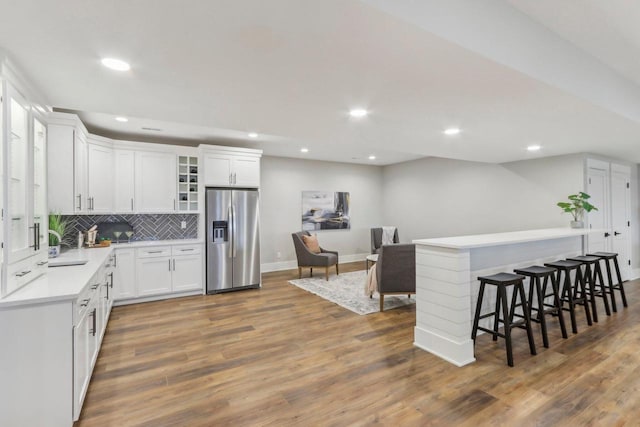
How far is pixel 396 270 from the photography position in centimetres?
414

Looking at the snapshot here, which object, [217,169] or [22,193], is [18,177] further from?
[217,169]

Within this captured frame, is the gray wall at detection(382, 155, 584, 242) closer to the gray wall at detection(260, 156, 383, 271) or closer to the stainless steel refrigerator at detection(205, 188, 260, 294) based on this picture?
the gray wall at detection(260, 156, 383, 271)

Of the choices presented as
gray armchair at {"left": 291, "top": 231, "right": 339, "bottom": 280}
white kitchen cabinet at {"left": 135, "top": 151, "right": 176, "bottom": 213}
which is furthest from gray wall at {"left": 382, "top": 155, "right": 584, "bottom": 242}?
white kitchen cabinet at {"left": 135, "top": 151, "right": 176, "bottom": 213}

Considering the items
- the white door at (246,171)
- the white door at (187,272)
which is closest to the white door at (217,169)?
the white door at (246,171)

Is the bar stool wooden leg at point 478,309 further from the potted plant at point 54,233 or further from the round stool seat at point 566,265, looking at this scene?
the potted plant at point 54,233

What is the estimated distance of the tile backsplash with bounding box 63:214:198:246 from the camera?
4.53 m

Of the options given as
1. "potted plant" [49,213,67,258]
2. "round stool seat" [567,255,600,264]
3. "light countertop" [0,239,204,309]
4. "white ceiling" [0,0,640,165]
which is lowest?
"round stool seat" [567,255,600,264]

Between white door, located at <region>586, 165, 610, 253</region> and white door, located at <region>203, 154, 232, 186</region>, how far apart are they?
18.8 feet

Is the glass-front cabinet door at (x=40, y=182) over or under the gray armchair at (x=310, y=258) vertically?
over

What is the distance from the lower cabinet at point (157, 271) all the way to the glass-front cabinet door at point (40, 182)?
6.76ft

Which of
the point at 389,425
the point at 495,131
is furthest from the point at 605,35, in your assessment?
the point at 389,425

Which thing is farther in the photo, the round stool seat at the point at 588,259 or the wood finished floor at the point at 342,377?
the round stool seat at the point at 588,259

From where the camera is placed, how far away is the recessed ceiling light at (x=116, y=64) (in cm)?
181

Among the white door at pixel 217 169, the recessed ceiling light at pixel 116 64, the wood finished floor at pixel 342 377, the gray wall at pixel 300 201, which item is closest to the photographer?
the recessed ceiling light at pixel 116 64
